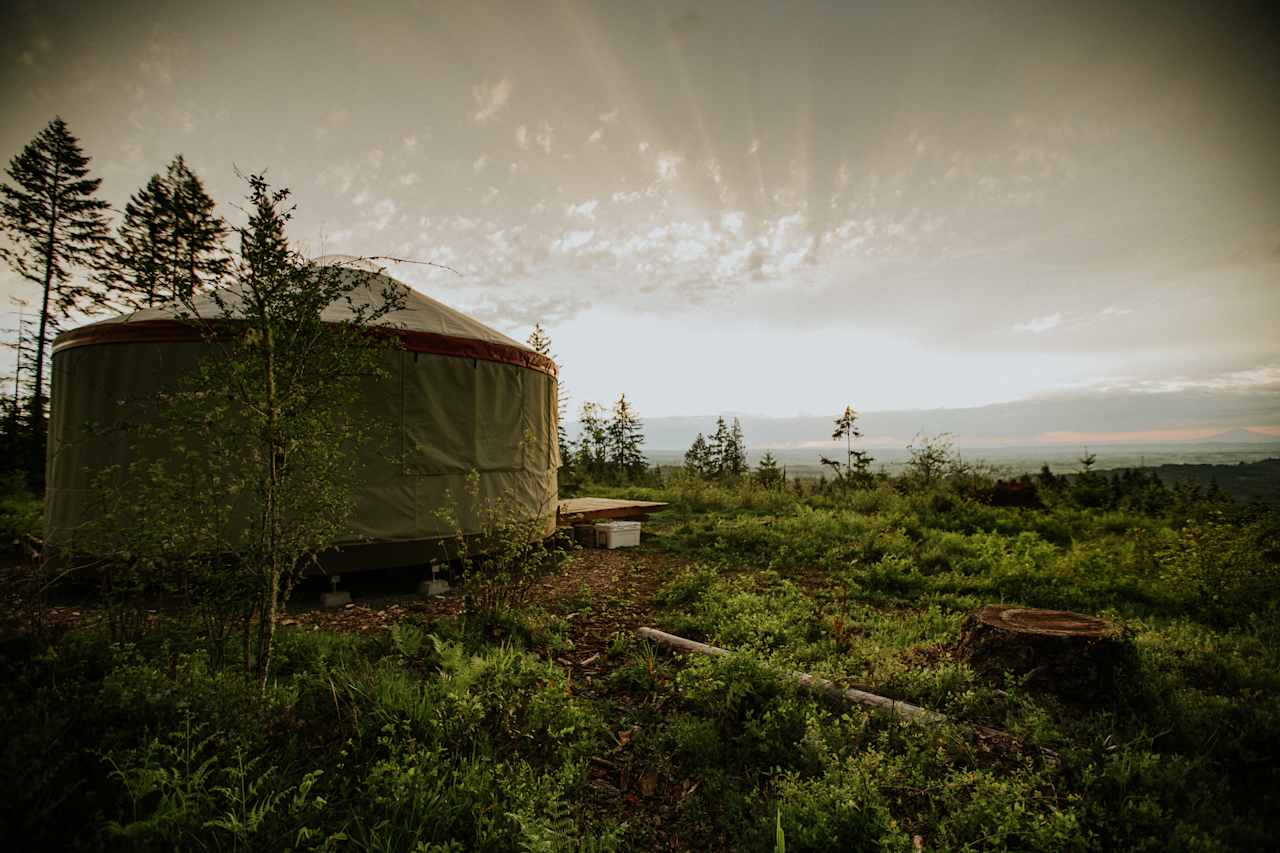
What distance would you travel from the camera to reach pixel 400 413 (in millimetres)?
4895

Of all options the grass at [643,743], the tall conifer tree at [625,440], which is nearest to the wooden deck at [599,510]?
the grass at [643,743]

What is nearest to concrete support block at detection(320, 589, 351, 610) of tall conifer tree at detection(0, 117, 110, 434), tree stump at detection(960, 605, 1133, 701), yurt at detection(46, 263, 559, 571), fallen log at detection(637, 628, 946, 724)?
yurt at detection(46, 263, 559, 571)

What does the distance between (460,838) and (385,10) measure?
30.2 feet

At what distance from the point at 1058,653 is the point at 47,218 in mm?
19120

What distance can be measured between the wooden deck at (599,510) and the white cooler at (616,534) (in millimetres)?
266

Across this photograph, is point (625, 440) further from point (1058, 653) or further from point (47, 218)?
point (47, 218)

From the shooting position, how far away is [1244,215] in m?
6.67

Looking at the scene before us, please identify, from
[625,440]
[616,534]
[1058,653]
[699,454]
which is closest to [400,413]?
[616,534]

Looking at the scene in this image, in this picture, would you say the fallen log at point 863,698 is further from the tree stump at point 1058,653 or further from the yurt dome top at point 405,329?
the yurt dome top at point 405,329

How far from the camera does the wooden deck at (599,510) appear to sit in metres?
7.09

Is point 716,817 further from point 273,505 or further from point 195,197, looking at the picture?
point 195,197

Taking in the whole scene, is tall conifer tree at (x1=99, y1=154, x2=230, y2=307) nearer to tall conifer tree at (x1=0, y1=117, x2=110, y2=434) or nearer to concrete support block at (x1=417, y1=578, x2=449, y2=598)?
concrete support block at (x1=417, y1=578, x2=449, y2=598)

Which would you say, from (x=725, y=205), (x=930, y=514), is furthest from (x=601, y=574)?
(x=725, y=205)

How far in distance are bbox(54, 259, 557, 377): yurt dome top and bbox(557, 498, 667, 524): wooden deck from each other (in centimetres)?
212
